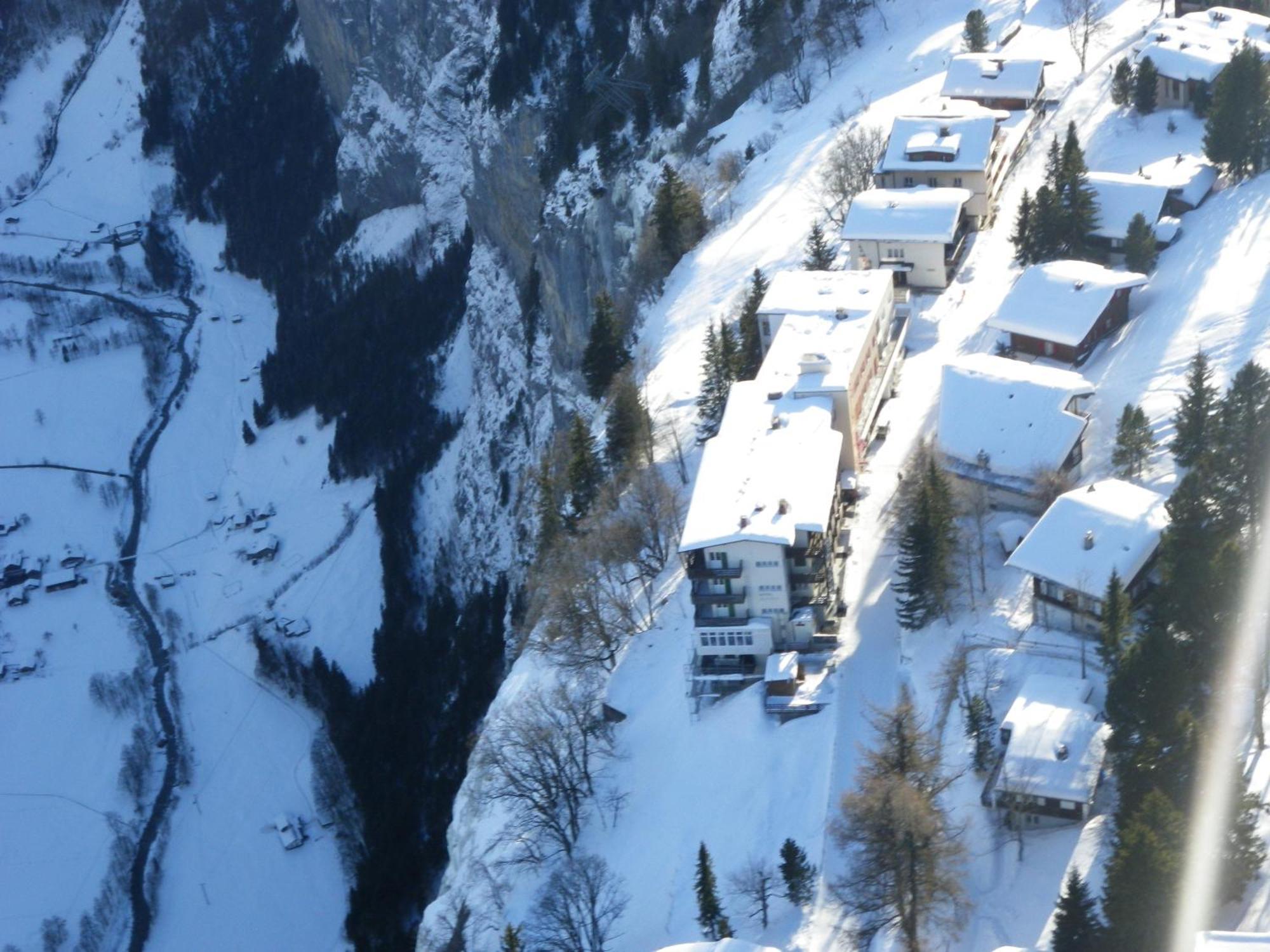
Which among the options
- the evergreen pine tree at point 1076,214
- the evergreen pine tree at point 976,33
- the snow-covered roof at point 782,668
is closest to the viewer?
A: the snow-covered roof at point 782,668

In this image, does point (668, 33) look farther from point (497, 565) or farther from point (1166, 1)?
point (497, 565)

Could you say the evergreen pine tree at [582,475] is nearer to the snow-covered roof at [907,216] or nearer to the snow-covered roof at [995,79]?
the snow-covered roof at [907,216]

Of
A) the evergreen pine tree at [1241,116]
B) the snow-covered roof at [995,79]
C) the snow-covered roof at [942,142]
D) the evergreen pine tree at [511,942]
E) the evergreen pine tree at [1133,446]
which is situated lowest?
the evergreen pine tree at [511,942]

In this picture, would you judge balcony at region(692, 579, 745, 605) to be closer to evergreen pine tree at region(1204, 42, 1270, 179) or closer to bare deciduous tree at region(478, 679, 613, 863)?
bare deciduous tree at region(478, 679, 613, 863)

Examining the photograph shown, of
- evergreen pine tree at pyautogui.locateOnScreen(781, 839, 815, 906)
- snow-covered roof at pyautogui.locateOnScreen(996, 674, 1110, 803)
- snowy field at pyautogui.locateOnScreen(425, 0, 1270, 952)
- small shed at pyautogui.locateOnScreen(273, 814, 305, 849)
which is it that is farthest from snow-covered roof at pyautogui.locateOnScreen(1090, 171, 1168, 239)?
small shed at pyautogui.locateOnScreen(273, 814, 305, 849)

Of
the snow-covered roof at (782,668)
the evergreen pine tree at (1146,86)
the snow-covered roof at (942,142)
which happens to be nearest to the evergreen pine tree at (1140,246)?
the snow-covered roof at (942,142)

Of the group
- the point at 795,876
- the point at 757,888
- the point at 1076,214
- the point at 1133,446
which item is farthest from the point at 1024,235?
the point at 757,888
